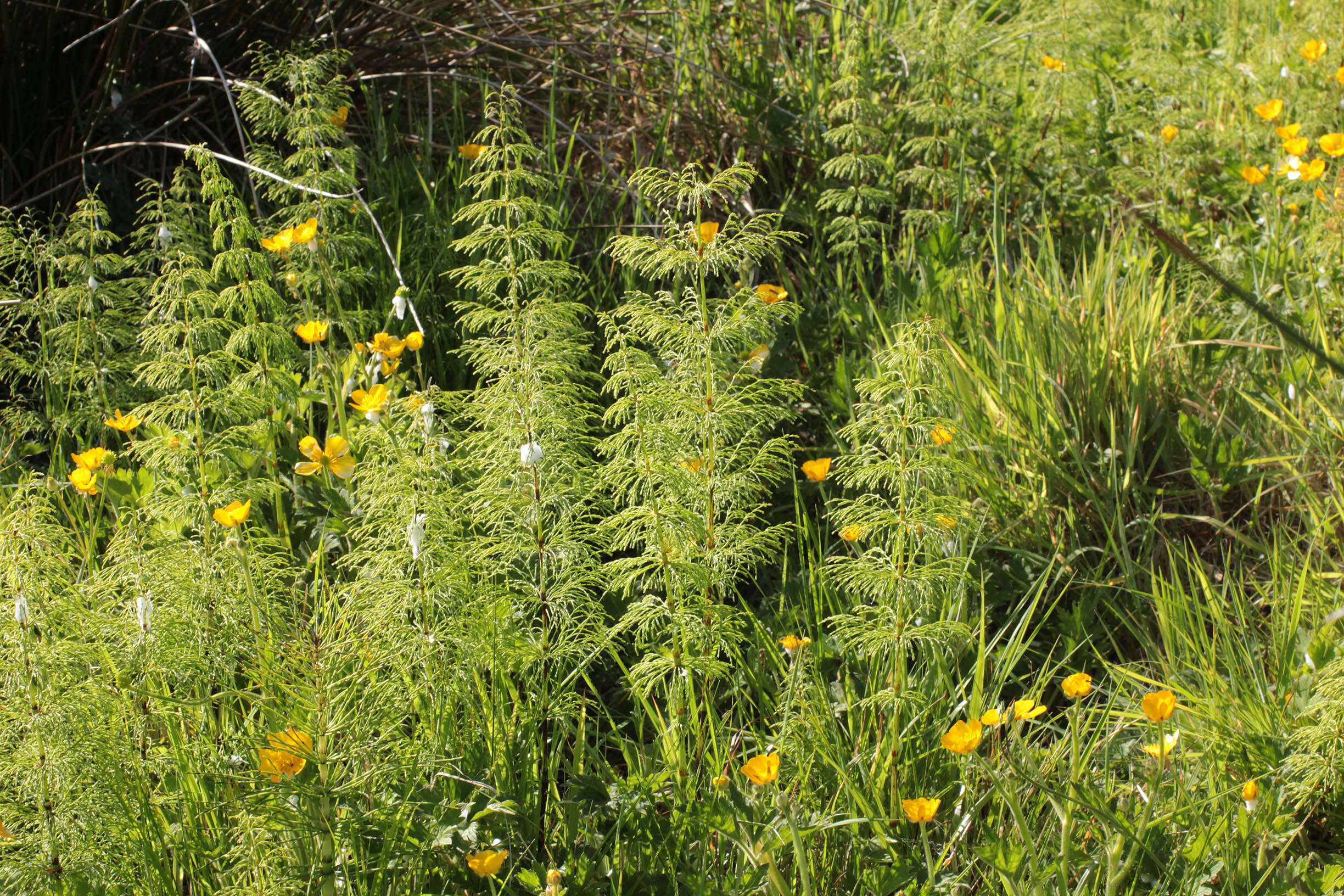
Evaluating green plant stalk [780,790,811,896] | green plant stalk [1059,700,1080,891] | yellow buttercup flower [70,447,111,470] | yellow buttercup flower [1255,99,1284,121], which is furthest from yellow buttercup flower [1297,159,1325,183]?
yellow buttercup flower [70,447,111,470]

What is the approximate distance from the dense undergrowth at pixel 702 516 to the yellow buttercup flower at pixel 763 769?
44mm

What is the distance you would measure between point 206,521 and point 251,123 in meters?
2.24

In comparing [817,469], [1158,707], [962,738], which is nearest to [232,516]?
[817,469]

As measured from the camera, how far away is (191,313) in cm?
218

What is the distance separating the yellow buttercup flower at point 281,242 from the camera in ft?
7.92

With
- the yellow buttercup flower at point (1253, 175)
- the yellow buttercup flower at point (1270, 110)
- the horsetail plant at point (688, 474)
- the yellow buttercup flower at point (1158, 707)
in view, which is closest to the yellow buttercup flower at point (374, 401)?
the horsetail plant at point (688, 474)

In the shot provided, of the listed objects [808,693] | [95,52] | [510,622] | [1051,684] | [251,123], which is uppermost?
[95,52]

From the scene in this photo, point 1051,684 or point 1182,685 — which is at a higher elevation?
point 1182,685

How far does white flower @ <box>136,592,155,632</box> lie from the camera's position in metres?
1.51

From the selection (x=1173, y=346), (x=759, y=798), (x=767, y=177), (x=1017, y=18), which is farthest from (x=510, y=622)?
(x=1017, y=18)

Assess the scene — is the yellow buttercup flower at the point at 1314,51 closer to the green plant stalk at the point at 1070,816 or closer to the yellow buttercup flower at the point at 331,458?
the green plant stalk at the point at 1070,816

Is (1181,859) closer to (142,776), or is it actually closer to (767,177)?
(142,776)

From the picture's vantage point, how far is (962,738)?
1.50 metres

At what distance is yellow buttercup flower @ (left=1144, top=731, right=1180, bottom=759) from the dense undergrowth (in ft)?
0.05
